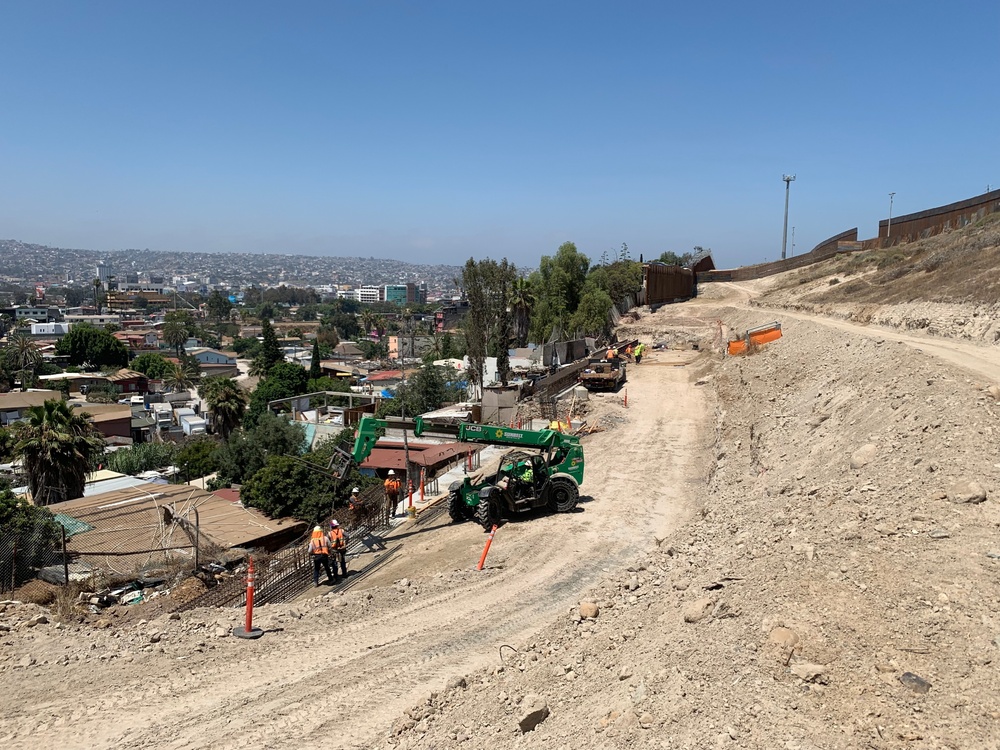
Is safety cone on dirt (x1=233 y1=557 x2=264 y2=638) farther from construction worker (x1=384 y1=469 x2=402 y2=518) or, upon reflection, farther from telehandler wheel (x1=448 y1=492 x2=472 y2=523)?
construction worker (x1=384 y1=469 x2=402 y2=518)

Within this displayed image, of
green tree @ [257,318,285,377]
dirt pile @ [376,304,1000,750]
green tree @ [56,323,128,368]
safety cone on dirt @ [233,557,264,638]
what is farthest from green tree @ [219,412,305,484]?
green tree @ [56,323,128,368]

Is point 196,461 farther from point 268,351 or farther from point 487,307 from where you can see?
point 268,351

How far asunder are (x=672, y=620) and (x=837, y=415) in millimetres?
10899

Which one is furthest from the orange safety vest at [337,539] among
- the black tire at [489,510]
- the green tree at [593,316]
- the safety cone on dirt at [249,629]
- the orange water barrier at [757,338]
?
the green tree at [593,316]

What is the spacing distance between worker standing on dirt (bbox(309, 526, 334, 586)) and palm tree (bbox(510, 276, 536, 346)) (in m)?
35.8

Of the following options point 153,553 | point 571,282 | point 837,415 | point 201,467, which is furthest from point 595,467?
point 571,282

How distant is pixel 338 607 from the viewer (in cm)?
1035

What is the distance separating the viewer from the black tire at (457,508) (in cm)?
1487

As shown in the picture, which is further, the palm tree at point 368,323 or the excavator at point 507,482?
the palm tree at point 368,323

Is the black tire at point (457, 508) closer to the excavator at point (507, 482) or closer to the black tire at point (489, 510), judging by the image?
the excavator at point (507, 482)

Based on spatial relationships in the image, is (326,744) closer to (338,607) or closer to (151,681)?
(151,681)

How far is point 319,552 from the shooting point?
11695mm

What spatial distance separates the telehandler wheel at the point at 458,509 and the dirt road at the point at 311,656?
3.10 feet

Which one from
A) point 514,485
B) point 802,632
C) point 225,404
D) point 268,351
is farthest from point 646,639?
point 268,351
